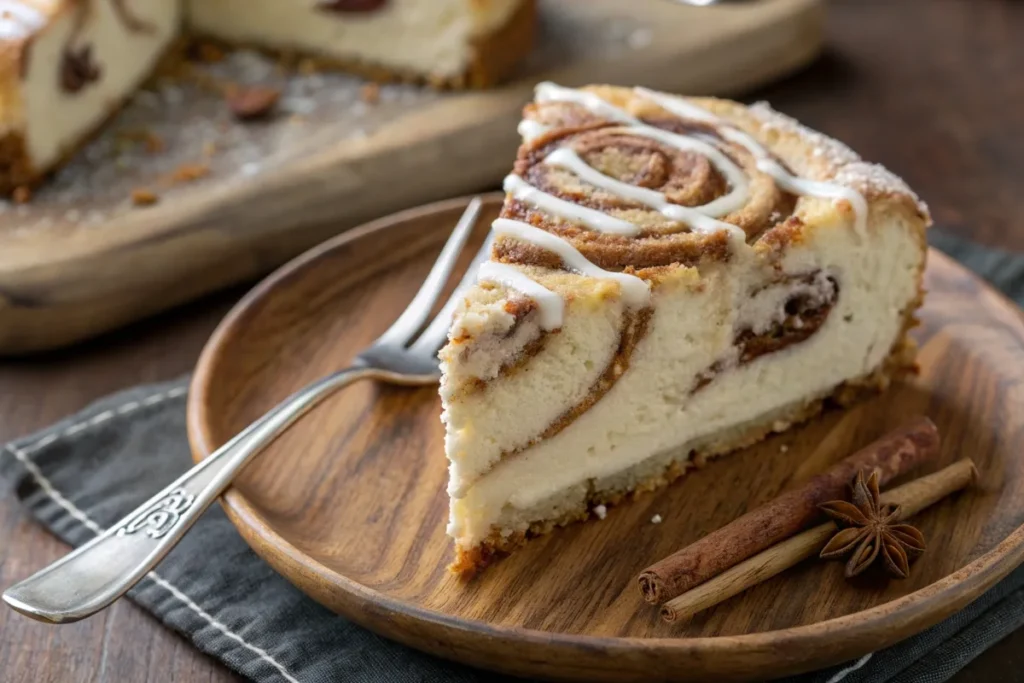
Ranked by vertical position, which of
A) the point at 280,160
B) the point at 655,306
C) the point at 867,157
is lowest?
the point at 867,157

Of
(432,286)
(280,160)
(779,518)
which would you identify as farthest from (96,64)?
(779,518)

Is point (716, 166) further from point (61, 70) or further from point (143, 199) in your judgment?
point (61, 70)

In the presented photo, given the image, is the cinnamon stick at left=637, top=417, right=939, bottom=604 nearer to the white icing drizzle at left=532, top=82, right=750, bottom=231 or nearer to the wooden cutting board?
the white icing drizzle at left=532, top=82, right=750, bottom=231

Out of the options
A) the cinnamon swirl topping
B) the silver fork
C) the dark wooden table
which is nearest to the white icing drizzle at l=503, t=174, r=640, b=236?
the cinnamon swirl topping

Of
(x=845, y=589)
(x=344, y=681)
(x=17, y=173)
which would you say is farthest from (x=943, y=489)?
(x=17, y=173)

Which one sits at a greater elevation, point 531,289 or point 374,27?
point 531,289

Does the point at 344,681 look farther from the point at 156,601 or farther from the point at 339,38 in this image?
the point at 339,38
